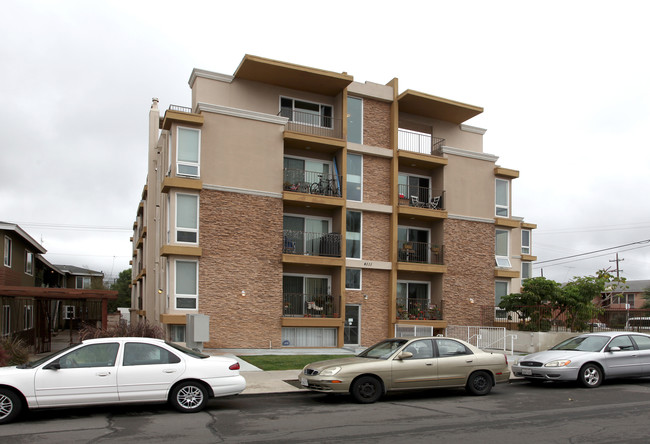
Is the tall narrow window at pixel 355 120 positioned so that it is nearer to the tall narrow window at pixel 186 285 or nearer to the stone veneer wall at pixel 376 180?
the stone veneer wall at pixel 376 180

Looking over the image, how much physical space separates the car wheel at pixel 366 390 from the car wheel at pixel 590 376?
17.7 ft

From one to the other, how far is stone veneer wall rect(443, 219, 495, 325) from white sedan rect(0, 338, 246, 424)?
56.4 ft

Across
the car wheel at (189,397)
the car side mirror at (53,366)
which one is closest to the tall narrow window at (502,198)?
the car wheel at (189,397)

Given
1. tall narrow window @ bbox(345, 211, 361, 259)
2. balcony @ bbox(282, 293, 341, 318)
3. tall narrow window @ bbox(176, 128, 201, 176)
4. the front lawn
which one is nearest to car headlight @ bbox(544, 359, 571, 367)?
the front lawn

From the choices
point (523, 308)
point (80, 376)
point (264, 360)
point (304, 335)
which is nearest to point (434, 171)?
point (523, 308)

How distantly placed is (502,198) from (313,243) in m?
10.4

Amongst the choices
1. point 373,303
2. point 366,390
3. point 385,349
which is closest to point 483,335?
point 373,303

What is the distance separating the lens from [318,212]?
2512cm

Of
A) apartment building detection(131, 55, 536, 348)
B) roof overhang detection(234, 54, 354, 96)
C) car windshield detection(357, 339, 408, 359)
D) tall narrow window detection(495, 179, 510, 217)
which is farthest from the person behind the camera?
tall narrow window detection(495, 179, 510, 217)

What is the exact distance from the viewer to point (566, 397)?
41.3ft

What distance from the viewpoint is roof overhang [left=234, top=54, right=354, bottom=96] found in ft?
74.1

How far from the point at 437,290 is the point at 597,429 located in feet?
57.5

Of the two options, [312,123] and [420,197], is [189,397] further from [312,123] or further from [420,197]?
[420,197]

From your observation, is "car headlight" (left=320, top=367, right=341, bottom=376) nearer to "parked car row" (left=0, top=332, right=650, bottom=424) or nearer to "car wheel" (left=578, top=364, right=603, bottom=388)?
"parked car row" (left=0, top=332, right=650, bottom=424)
